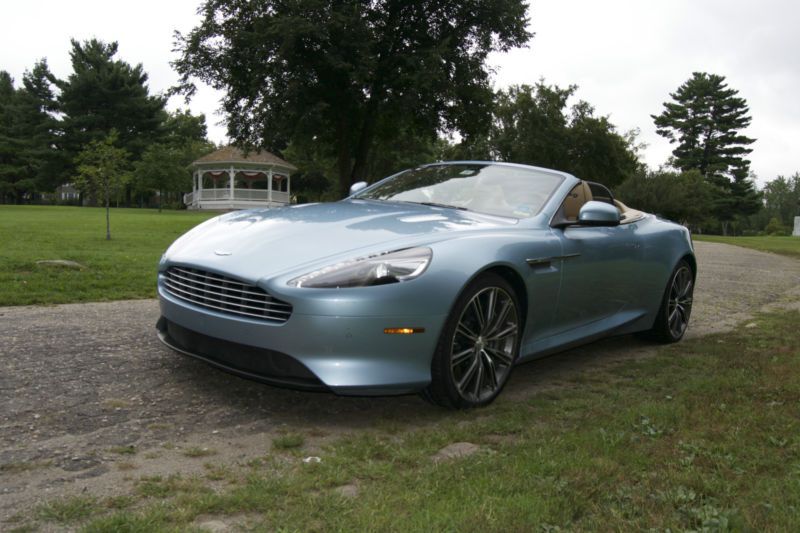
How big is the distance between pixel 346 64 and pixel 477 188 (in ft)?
50.0

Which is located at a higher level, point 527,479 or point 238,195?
point 238,195

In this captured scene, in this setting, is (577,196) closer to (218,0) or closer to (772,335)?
(772,335)

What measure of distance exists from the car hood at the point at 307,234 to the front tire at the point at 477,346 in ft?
1.25

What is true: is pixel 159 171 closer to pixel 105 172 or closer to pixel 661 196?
pixel 105 172

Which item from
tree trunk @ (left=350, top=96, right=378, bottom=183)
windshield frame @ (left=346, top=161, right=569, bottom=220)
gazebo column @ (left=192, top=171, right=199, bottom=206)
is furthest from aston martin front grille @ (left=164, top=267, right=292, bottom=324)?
gazebo column @ (left=192, top=171, right=199, bottom=206)

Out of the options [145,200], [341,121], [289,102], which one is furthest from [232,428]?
[145,200]

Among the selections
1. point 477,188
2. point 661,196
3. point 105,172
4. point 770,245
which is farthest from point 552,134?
point 477,188

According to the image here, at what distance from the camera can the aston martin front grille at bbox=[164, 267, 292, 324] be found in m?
3.24

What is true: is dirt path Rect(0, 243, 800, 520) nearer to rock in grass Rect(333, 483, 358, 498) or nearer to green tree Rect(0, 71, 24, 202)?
rock in grass Rect(333, 483, 358, 498)

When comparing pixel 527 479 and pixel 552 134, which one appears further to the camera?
pixel 552 134

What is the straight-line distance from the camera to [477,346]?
3.66 m

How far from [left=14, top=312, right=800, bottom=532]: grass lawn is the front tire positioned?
0.13 meters

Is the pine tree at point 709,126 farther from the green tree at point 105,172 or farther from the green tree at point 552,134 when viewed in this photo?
the green tree at point 105,172

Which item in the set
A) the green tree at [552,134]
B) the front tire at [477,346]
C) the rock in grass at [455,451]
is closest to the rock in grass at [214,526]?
the rock in grass at [455,451]
